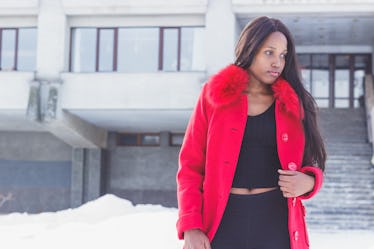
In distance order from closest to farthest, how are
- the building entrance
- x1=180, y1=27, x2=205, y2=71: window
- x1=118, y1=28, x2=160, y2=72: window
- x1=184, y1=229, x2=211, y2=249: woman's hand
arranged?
1. x1=184, y1=229, x2=211, y2=249: woman's hand
2. x1=180, y1=27, x2=205, y2=71: window
3. x1=118, y1=28, x2=160, y2=72: window
4. the building entrance

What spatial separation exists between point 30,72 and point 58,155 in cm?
491

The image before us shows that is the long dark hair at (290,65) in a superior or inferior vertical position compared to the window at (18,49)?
inferior

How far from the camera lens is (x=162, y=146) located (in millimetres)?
21359

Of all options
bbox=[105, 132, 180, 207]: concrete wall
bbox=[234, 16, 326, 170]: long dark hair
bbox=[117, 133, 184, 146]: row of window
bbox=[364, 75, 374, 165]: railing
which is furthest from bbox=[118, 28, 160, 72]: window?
bbox=[234, 16, 326, 170]: long dark hair

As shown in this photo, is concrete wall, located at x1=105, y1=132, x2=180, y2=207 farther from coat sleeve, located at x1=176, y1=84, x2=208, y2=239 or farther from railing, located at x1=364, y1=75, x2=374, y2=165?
coat sleeve, located at x1=176, y1=84, x2=208, y2=239

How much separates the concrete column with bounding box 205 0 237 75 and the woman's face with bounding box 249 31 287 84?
14.3m

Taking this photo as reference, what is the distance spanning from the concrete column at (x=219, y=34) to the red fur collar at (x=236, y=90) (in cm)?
1424

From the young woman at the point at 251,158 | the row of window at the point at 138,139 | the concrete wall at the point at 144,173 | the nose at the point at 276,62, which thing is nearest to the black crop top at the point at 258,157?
the young woman at the point at 251,158

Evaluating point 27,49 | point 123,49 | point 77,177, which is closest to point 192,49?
point 123,49

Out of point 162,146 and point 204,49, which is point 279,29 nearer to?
point 204,49

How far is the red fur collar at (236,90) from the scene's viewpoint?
250cm

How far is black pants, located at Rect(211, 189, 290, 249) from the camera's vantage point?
2414 millimetres

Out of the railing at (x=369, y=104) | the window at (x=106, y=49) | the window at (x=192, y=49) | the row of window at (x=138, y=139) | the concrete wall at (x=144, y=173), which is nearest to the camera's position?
the window at (x=192, y=49)

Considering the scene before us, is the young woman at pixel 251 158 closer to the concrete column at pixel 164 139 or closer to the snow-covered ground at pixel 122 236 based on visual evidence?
the snow-covered ground at pixel 122 236
